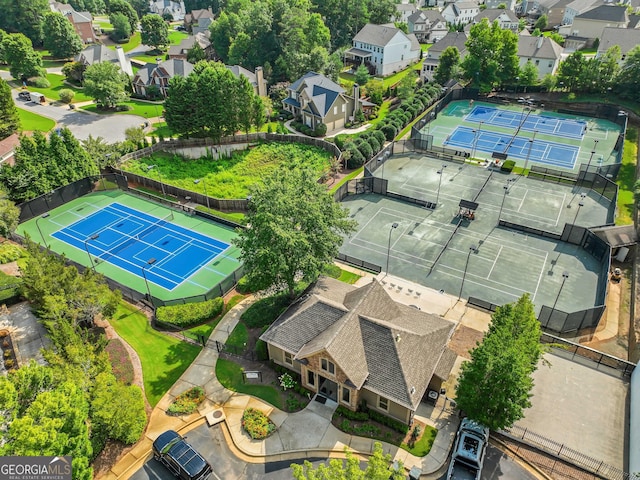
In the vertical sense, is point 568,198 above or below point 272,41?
below

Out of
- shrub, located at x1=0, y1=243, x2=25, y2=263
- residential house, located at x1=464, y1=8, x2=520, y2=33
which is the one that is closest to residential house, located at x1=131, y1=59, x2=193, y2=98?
shrub, located at x1=0, y1=243, x2=25, y2=263

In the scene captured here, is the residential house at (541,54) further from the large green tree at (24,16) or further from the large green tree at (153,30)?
the large green tree at (24,16)

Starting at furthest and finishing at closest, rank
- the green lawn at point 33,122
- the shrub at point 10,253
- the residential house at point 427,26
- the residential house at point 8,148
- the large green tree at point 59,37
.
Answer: the residential house at point 427,26, the large green tree at point 59,37, the green lawn at point 33,122, the residential house at point 8,148, the shrub at point 10,253

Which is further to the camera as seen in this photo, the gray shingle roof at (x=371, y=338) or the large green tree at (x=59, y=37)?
the large green tree at (x=59, y=37)

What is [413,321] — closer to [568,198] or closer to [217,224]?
[217,224]

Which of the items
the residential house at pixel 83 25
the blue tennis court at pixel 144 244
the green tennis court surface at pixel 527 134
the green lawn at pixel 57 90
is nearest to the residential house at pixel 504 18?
the green tennis court surface at pixel 527 134

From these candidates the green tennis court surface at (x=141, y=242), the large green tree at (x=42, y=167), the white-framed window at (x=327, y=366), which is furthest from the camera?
the large green tree at (x=42, y=167)

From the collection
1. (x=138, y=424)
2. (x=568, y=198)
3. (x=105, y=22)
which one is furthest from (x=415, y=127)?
(x=105, y=22)

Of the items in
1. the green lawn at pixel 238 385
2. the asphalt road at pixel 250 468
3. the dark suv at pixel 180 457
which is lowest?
the asphalt road at pixel 250 468
